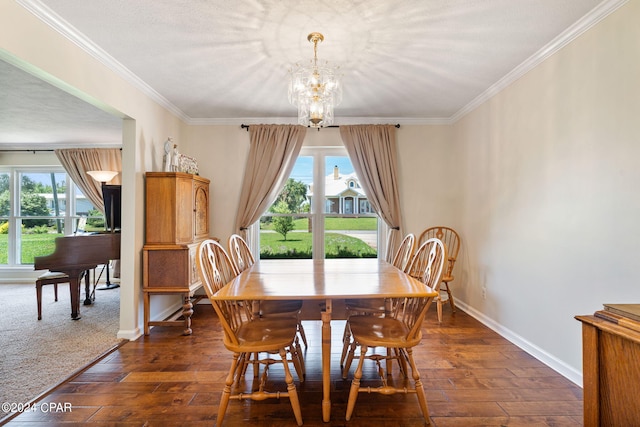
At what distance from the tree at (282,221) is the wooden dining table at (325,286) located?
5.63 ft

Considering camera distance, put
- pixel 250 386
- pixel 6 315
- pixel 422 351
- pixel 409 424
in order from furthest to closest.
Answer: pixel 6 315 < pixel 422 351 < pixel 250 386 < pixel 409 424

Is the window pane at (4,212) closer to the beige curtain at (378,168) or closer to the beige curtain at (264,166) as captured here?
the beige curtain at (264,166)

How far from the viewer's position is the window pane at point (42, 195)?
5.32 m

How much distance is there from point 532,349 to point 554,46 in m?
2.37

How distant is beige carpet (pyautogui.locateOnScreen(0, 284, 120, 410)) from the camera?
210 cm

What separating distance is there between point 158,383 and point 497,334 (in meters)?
2.94

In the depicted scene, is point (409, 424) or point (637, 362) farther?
point (409, 424)

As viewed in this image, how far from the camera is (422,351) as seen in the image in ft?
8.34

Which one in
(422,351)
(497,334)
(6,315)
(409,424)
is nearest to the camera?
(409,424)

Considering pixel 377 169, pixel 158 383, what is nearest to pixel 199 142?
pixel 377 169

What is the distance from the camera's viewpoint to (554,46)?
2.24m

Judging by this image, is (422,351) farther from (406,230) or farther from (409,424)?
(406,230)

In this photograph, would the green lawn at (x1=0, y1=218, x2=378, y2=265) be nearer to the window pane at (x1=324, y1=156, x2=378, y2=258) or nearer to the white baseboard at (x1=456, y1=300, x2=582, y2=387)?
the window pane at (x1=324, y1=156, x2=378, y2=258)

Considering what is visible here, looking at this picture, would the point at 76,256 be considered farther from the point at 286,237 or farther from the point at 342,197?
the point at 342,197
